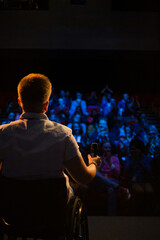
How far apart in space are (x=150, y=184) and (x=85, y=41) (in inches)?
125

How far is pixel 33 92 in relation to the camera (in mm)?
949

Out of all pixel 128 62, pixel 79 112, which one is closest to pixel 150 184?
pixel 79 112

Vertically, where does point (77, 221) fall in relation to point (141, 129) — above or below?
below

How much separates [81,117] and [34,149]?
4318mm

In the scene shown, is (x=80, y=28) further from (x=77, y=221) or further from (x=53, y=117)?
(x=77, y=221)

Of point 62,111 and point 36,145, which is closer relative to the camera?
point 36,145

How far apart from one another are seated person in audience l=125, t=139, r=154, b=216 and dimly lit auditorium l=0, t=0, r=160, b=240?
1 cm

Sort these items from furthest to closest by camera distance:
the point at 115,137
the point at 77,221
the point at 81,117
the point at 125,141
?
the point at 81,117, the point at 115,137, the point at 125,141, the point at 77,221

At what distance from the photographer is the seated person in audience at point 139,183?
3.16 m

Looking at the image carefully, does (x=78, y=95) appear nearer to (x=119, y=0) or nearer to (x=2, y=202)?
(x=119, y=0)

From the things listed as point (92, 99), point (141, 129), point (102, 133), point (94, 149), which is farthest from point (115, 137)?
point (94, 149)

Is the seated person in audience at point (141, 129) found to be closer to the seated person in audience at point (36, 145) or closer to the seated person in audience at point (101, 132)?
the seated person in audience at point (101, 132)

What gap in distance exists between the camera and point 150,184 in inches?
133

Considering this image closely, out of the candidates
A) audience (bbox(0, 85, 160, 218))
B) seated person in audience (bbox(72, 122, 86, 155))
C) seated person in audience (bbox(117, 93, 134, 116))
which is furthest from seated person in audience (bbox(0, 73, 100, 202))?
seated person in audience (bbox(117, 93, 134, 116))
